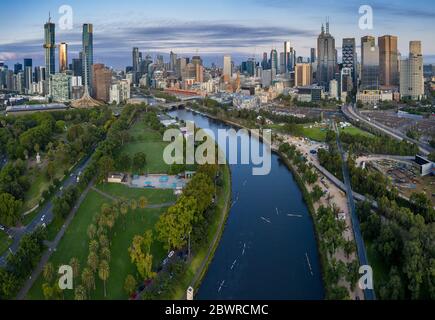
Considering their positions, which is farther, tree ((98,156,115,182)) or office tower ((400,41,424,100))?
office tower ((400,41,424,100))

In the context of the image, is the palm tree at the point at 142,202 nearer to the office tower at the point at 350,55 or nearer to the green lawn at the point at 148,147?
the green lawn at the point at 148,147

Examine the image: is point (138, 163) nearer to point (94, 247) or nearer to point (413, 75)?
point (94, 247)

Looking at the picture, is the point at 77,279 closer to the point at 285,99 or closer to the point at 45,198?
the point at 45,198

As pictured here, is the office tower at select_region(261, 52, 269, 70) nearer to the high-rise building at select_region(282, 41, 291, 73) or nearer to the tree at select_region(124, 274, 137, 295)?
the high-rise building at select_region(282, 41, 291, 73)

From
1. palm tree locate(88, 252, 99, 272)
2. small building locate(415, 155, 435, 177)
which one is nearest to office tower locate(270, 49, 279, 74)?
small building locate(415, 155, 435, 177)

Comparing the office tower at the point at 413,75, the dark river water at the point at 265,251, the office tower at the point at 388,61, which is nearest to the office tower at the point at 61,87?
the dark river water at the point at 265,251
